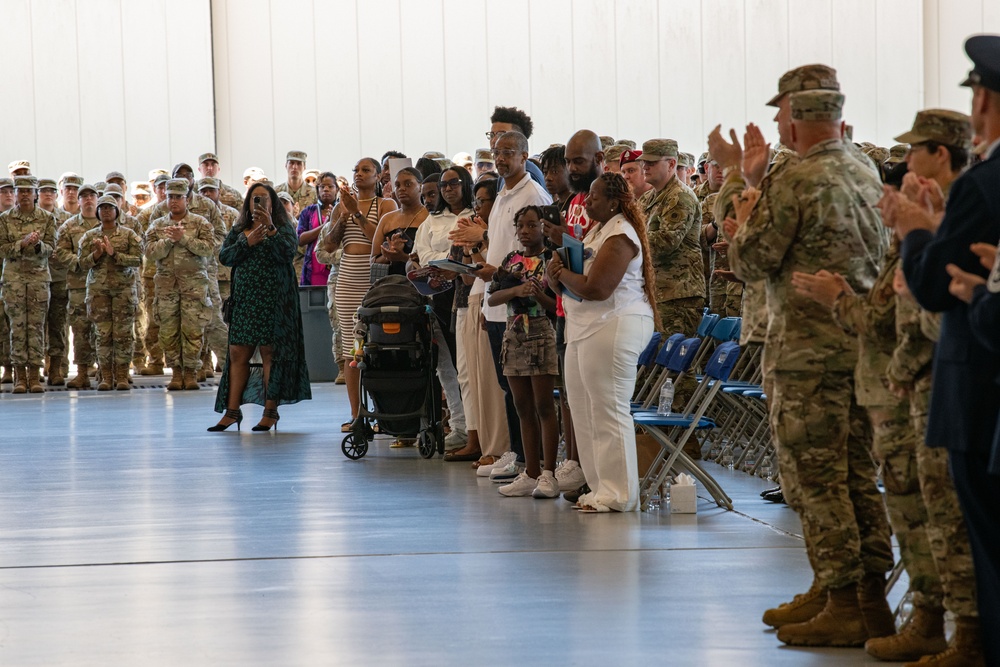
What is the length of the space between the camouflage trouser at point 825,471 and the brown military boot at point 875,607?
0.11ft

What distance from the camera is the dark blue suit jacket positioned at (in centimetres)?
320

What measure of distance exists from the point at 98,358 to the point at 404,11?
231 inches

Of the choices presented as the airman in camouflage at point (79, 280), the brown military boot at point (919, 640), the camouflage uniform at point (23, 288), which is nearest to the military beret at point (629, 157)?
the brown military boot at point (919, 640)

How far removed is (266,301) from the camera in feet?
31.9

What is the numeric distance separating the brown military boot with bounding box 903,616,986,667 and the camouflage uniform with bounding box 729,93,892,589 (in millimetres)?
506

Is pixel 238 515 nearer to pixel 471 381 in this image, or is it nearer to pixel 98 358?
pixel 471 381

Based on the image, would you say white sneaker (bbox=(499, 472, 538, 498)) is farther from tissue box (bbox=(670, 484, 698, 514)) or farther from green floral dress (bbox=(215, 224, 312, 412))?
green floral dress (bbox=(215, 224, 312, 412))

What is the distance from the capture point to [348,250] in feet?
30.8

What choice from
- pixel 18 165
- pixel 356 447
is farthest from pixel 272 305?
pixel 18 165

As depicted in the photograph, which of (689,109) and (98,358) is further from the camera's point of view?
(689,109)

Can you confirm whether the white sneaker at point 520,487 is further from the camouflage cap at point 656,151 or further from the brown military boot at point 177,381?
the brown military boot at point 177,381

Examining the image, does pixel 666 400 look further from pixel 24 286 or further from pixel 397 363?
pixel 24 286

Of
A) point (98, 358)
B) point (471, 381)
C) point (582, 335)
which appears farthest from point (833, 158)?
point (98, 358)

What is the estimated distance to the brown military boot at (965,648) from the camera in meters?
3.46
